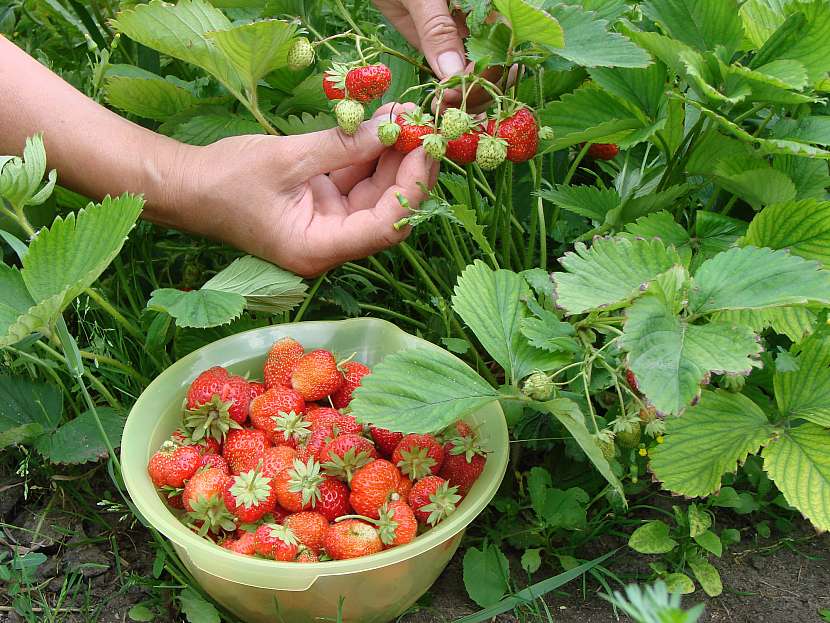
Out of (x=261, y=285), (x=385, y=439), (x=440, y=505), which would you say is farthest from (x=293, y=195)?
(x=440, y=505)

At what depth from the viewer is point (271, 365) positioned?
43.1 inches

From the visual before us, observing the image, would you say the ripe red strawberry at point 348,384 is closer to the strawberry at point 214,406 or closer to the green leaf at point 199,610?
the strawberry at point 214,406

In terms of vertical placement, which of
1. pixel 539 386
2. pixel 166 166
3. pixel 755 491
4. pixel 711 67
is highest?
pixel 711 67

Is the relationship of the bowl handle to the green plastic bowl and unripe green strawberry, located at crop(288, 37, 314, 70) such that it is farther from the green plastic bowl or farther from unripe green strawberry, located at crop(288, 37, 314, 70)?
unripe green strawberry, located at crop(288, 37, 314, 70)

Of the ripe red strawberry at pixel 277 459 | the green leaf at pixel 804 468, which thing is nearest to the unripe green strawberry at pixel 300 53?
the ripe red strawberry at pixel 277 459

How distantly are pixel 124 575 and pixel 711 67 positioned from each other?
0.88m

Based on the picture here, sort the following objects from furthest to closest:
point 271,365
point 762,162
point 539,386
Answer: point 271,365
point 762,162
point 539,386

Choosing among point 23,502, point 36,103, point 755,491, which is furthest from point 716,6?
point 23,502

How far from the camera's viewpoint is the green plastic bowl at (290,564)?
843 millimetres

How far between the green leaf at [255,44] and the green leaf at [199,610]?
2.00 feet

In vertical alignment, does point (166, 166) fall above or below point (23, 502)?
above

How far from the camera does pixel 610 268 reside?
2.65 ft

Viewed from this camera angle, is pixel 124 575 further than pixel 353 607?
Yes

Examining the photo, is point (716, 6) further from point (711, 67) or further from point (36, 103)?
point (36, 103)
